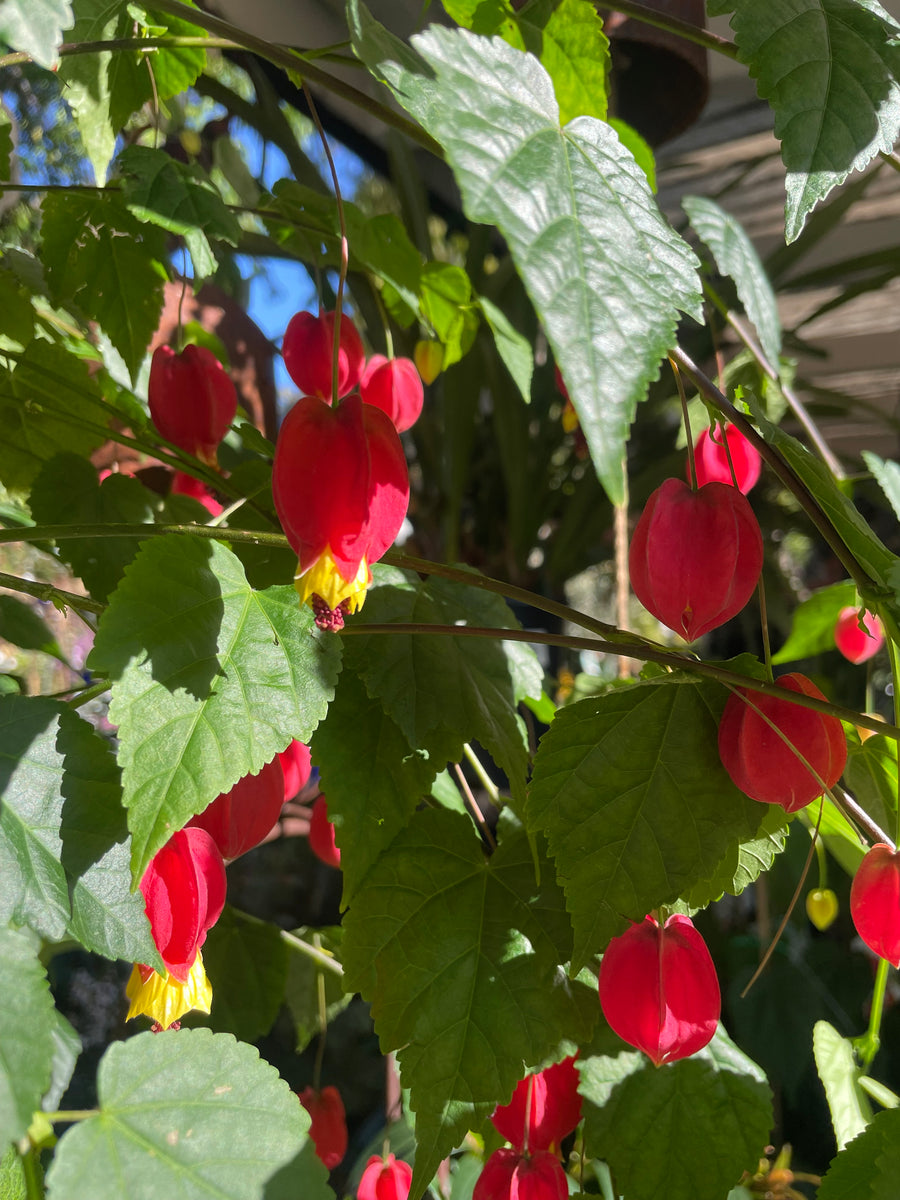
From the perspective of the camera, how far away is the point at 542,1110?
442 mm

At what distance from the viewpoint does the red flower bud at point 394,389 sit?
49 centimetres

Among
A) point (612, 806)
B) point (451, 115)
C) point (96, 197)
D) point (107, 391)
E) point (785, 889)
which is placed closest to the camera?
point (451, 115)

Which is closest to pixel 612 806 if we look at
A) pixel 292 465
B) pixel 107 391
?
pixel 292 465

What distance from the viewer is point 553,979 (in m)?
0.41

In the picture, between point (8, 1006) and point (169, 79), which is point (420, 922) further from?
point (169, 79)

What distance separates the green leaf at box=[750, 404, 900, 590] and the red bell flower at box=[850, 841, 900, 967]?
4.1 inches

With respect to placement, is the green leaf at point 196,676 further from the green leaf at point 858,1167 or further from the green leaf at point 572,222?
the green leaf at point 858,1167

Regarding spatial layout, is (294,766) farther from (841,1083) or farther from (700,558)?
(841,1083)

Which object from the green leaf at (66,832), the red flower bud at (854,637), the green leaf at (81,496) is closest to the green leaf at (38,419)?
the green leaf at (81,496)

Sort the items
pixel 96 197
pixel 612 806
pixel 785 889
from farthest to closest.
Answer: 1. pixel 785 889
2. pixel 96 197
3. pixel 612 806

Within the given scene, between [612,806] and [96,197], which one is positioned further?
[96,197]

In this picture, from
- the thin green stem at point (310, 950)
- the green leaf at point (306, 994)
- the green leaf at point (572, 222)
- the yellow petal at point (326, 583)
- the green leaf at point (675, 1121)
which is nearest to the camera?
the green leaf at point (572, 222)

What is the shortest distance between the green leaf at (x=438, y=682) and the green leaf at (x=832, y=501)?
0.50 feet

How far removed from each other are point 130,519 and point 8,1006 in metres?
0.30
